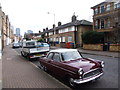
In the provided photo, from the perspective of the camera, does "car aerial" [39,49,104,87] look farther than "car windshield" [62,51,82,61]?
No

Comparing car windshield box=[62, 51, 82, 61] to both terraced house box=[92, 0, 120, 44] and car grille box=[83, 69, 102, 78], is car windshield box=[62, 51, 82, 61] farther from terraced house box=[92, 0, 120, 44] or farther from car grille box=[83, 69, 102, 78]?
terraced house box=[92, 0, 120, 44]

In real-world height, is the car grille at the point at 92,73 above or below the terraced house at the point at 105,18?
below

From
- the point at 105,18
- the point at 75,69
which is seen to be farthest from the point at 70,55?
the point at 105,18

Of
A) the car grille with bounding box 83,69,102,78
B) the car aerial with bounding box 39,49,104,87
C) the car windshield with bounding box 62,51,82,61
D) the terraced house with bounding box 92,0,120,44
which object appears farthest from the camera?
the terraced house with bounding box 92,0,120,44

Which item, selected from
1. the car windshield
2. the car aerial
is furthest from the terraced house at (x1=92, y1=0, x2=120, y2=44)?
the car aerial

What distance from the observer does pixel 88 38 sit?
1906 centimetres

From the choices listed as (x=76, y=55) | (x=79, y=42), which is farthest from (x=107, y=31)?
(x=76, y=55)

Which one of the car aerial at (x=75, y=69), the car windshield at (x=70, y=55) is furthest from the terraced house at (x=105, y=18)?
the car aerial at (x=75, y=69)

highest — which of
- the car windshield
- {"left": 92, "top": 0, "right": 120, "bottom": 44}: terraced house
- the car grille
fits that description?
{"left": 92, "top": 0, "right": 120, "bottom": 44}: terraced house

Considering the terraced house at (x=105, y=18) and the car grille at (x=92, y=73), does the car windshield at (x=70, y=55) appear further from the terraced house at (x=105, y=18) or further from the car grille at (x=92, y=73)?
the terraced house at (x=105, y=18)

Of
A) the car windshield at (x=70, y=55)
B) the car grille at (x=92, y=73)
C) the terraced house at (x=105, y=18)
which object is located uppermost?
the terraced house at (x=105, y=18)

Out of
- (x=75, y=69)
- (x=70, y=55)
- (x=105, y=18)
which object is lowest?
(x=75, y=69)

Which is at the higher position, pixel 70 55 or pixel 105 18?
pixel 105 18

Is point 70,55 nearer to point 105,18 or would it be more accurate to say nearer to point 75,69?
point 75,69
